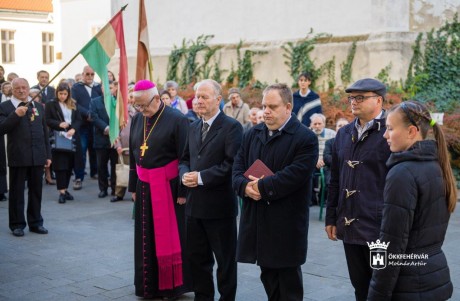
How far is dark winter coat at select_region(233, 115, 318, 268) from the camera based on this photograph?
16.1 feet

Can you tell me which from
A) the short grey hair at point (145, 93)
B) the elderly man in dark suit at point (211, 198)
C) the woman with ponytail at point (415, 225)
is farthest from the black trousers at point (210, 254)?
the woman with ponytail at point (415, 225)

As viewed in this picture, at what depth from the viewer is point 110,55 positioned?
8.68 metres

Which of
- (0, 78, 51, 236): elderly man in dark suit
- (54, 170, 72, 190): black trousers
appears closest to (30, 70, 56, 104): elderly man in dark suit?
(54, 170, 72, 190): black trousers

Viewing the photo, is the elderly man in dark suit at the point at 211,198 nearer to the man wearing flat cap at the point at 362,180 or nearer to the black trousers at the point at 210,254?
the black trousers at the point at 210,254

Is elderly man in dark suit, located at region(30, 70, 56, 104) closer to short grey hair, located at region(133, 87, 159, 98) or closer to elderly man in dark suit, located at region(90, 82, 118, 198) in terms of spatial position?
elderly man in dark suit, located at region(90, 82, 118, 198)

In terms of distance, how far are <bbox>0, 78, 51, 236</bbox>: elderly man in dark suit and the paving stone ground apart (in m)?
0.25

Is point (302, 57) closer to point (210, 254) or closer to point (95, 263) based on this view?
point (95, 263)

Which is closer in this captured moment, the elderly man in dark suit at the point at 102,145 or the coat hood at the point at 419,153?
the coat hood at the point at 419,153

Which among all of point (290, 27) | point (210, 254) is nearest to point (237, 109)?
point (290, 27)

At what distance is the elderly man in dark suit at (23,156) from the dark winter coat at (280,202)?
15.3 ft

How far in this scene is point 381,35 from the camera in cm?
1512

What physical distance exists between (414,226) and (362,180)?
3.27 feet

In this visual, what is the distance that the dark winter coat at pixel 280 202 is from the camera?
16.1 ft

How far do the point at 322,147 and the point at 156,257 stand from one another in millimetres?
4384
